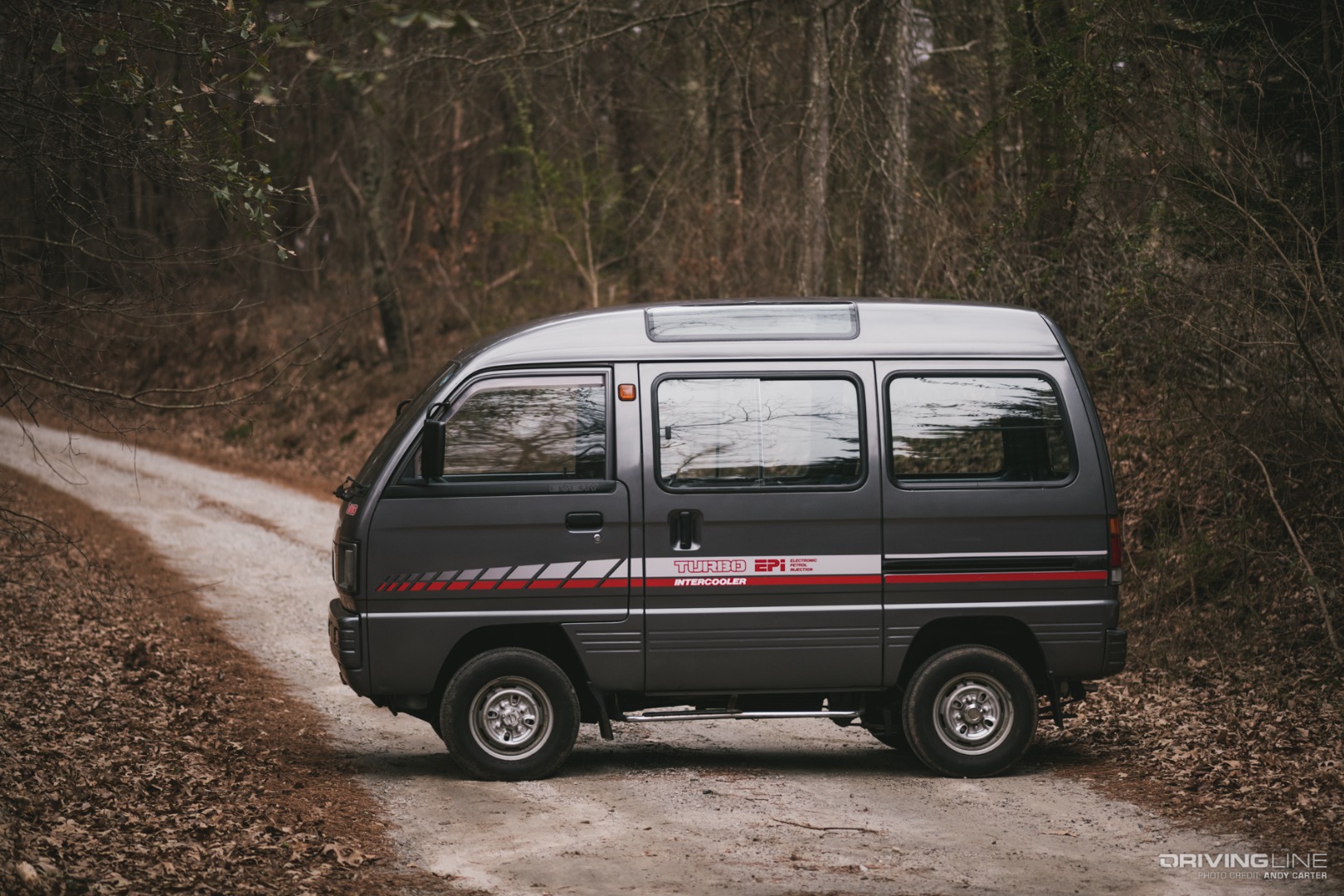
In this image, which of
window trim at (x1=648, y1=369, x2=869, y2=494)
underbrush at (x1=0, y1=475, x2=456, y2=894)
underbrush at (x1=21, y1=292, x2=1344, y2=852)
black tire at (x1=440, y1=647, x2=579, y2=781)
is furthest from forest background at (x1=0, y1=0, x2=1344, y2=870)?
window trim at (x1=648, y1=369, x2=869, y2=494)

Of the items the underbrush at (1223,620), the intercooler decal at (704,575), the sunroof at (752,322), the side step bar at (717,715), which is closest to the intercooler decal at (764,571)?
the intercooler decal at (704,575)

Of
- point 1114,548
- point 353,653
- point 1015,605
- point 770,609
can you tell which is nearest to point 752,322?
point 770,609

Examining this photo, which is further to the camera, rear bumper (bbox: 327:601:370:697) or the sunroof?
the sunroof

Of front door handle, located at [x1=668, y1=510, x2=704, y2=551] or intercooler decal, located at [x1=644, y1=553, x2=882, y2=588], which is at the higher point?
front door handle, located at [x1=668, y1=510, x2=704, y2=551]

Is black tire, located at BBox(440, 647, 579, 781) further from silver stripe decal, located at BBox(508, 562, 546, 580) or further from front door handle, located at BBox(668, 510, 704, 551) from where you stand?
front door handle, located at BBox(668, 510, 704, 551)

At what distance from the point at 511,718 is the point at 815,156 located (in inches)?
→ 435

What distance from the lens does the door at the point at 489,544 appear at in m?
7.32

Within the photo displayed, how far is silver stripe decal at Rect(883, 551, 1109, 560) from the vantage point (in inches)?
297

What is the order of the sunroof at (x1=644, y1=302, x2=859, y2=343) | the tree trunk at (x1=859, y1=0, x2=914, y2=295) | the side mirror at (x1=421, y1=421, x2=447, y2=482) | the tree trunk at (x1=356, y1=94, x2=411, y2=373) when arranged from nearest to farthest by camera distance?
the side mirror at (x1=421, y1=421, x2=447, y2=482), the sunroof at (x1=644, y1=302, x2=859, y2=343), the tree trunk at (x1=859, y1=0, x2=914, y2=295), the tree trunk at (x1=356, y1=94, x2=411, y2=373)

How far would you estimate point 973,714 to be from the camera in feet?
25.2

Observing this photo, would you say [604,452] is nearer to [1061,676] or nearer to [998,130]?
[1061,676]

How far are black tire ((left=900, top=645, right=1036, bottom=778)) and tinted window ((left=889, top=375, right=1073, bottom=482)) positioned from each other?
3.42 feet

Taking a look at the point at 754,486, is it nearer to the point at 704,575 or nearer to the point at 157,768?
the point at 704,575

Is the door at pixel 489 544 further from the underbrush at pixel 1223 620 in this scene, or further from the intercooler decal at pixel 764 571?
the underbrush at pixel 1223 620
